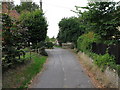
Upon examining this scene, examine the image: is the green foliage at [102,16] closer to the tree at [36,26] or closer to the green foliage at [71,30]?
the tree at [36,26]

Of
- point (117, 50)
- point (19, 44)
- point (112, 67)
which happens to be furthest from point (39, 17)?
point (112, 67)

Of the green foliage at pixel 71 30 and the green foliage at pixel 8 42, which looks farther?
the green foliage at pixel 71 30

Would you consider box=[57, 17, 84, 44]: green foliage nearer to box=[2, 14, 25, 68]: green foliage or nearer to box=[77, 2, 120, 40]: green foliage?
box=[77, 2, 120, 40]: green foliage

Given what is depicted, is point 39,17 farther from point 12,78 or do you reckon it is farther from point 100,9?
point 12,78

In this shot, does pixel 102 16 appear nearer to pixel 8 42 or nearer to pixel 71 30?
pixel 8 42

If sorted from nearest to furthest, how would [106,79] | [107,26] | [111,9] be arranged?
1. [106,79]
2. [107,26]
3. [111,9]

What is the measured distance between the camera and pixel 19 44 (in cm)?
1048

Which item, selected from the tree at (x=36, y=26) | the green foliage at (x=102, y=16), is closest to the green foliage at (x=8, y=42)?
the green foliage at (x=102, y=16)

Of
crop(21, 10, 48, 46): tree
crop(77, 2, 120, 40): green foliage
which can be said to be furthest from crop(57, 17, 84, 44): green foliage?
crop(77, 2, 120, 40): green foliage

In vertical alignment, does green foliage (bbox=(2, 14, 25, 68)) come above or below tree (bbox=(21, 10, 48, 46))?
below

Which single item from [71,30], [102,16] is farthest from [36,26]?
[71,30]

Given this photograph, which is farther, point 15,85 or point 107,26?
point 107,26

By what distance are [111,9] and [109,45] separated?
245 centimetres

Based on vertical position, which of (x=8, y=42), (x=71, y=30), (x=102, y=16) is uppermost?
(x=71, y=30)
